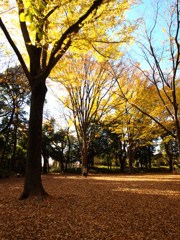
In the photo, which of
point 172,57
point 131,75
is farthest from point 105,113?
point 172,57

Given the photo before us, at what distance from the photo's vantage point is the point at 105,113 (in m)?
19.8

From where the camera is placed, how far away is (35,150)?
6.64 m

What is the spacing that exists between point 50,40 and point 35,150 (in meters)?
3.20

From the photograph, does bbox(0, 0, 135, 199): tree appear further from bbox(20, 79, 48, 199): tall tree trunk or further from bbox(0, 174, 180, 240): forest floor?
bbox(0, 174, 180, 240): forest floor

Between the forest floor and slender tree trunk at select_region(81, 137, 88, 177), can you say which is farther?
slender tree trunk at select_region(81, 137, 88, 177)

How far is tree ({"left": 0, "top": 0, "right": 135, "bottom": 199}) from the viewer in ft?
20.9

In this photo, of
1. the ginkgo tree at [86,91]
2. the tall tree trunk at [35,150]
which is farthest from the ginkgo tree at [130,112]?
the tall tree trunk at [35,150]

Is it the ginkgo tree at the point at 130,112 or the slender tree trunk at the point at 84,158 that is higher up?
the ginkgo tree at the point at 130,112

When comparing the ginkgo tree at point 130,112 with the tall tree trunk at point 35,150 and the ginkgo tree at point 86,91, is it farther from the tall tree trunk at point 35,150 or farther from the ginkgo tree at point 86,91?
the tall tree trunk at point 35,150

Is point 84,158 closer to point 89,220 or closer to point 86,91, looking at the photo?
point 86,91

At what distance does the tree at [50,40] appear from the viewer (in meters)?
6.37

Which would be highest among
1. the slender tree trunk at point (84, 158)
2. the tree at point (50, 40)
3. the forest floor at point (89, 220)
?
the tree at point (50, 40)

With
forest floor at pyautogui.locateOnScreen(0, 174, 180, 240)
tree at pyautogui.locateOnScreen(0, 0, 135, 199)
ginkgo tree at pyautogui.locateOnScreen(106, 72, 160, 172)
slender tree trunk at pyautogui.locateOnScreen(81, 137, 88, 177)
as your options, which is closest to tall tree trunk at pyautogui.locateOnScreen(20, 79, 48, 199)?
tree at pyautogui.locateOnScreen(0, 0, 135, 199)

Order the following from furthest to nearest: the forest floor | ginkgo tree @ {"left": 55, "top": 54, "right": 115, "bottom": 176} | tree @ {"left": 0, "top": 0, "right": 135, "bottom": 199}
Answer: ginkgo tree @ {"left": 55, "top": 54, "right": 115, "bottom": 176} < tree @ {"left": 0, "top": 0, "right": 135, "bottom": 199} < the forest floor
